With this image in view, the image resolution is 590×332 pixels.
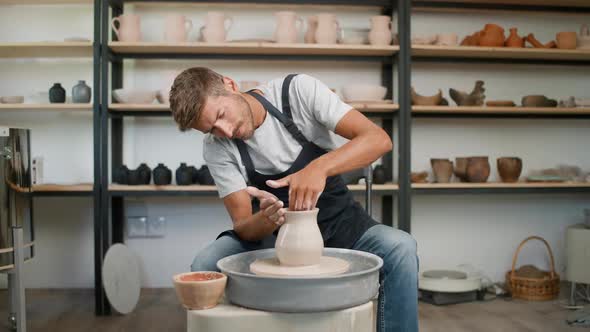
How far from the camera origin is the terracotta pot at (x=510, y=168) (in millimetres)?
3031

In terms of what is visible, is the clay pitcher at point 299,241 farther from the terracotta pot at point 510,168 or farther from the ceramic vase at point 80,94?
the terracotta pot at point 510,168

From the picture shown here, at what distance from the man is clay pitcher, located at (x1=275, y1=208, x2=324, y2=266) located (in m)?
0.03

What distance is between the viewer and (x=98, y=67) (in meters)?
2.76

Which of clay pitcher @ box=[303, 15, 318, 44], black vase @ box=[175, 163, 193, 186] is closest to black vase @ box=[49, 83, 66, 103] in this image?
black vase @ box=[175, 163, 193, 186]

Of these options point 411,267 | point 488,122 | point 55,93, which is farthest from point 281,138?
point 488,122

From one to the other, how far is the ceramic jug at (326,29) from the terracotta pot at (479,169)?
1.05m

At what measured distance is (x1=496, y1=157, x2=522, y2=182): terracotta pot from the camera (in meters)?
3.03

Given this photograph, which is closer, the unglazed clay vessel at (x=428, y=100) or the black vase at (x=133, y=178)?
the black vase at (x=133, y=178)

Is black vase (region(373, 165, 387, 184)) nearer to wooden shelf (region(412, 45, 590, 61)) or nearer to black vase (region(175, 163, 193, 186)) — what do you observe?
wooden shelf (region(412, 45, 590, 61))

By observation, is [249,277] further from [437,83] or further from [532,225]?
[532,225]

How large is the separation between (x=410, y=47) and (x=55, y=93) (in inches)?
76.5

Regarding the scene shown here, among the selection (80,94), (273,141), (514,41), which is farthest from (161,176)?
(514,41)

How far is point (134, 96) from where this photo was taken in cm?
286

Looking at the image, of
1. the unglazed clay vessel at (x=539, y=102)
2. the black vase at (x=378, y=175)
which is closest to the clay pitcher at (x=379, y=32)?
the black vase at (x=378, y=175)
